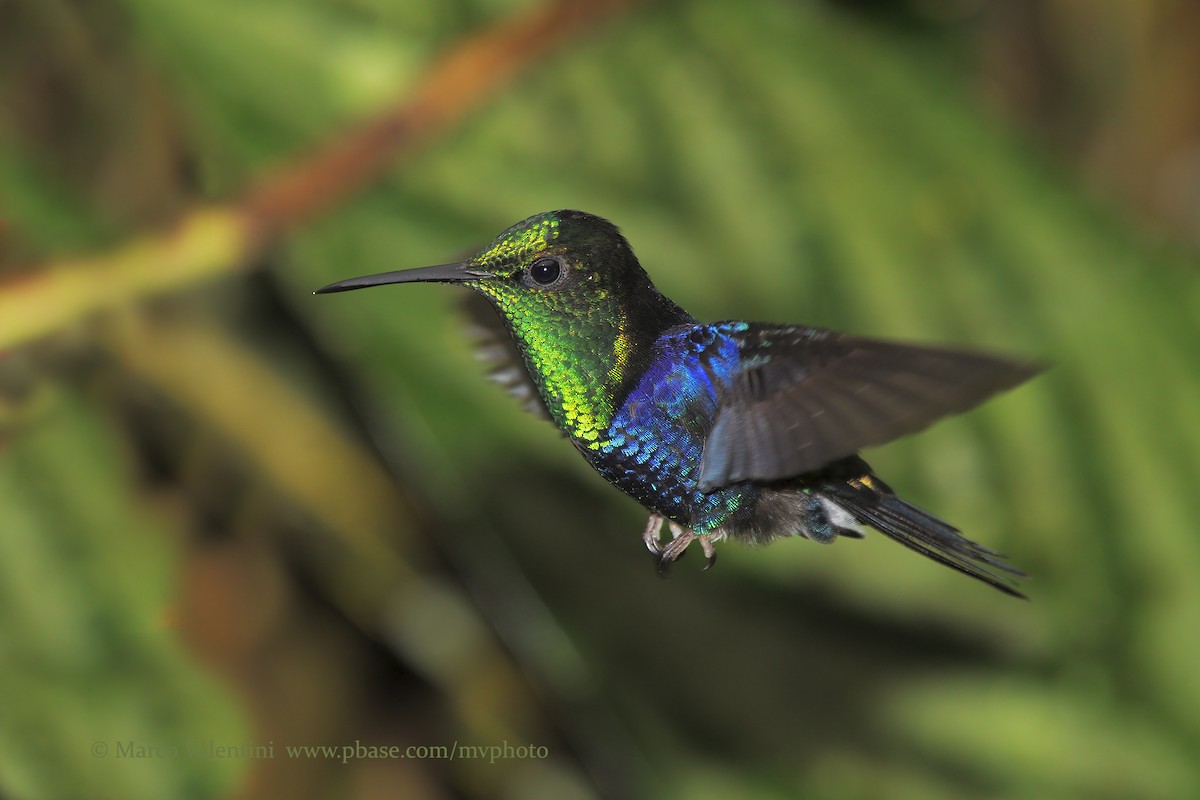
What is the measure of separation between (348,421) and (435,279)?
0.99m

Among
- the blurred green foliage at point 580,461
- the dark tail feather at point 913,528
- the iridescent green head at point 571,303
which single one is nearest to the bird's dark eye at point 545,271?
the iridescent green head at point 571,303

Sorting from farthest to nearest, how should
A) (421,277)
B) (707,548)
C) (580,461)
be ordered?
(580,461) < (707,548) < (421,277)

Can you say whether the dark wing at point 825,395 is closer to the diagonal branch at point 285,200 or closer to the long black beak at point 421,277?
the long black beak at point 421,277

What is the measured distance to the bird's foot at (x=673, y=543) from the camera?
821 millimetres

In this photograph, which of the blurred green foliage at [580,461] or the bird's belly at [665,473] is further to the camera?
the blurred green foliage at [580,461]

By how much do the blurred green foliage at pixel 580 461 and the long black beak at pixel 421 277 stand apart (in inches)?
24.0

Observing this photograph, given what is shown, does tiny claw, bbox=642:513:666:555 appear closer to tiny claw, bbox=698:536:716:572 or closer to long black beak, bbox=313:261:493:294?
tiny claw, bbox=698:536:716:572

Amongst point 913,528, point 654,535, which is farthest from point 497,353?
point 913,528

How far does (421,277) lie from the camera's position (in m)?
0.70

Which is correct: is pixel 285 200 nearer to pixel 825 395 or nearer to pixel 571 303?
pixel 571 303

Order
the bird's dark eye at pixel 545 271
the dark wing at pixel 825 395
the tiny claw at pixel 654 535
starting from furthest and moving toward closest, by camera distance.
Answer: the tiny claw at pixel 654 535
the bird's dark eye at pixel 545 271
the dark wing at pixel 825 395

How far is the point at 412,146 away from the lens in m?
1.51

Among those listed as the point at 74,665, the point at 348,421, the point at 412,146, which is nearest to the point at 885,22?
the point at 412,146

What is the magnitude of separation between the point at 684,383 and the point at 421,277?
7.1 inches
